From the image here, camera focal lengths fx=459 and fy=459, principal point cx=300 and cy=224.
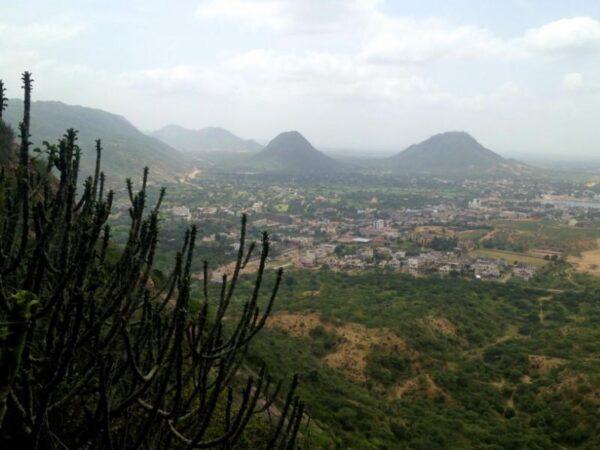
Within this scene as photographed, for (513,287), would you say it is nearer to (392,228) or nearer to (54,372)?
(392,228)

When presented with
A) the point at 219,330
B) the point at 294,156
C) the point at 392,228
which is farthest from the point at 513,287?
the point at 294,156

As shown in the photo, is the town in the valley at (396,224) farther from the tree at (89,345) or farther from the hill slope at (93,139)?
the tree at (89,345)

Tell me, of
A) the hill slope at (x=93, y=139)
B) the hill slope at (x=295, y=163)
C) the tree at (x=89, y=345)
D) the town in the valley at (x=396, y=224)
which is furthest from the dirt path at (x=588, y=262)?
the hill slope at (x=295, y=163)

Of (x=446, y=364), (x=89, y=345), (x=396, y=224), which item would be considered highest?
(x=89, y=345)

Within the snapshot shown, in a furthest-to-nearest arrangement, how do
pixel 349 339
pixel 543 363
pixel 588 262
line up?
pixel 588 262, pixel 349 339, pixel 543 363

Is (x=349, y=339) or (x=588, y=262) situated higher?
(x=588, y=262)


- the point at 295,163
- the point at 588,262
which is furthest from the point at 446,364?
the point at 295,163

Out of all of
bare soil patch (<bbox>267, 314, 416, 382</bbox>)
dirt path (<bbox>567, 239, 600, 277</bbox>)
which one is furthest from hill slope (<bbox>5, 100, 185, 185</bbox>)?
dirt path (<bbox>567, 239, 600, 277</bbox>)

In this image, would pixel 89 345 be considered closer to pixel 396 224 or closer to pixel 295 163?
pixel 396 224
